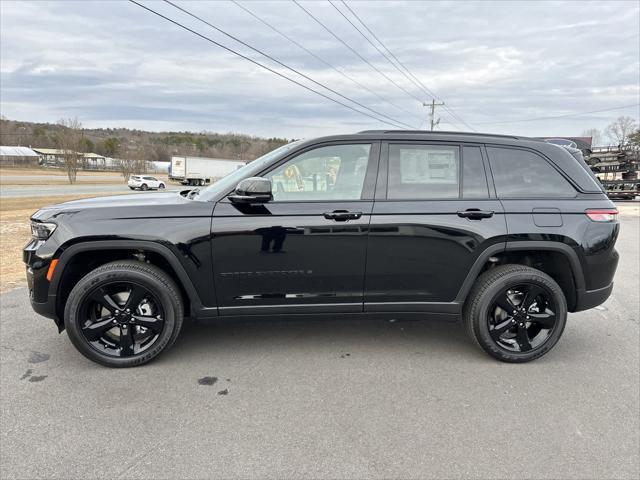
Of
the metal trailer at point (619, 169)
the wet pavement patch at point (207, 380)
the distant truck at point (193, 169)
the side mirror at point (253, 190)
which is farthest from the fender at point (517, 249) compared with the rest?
the distant truck at point (193, 169)

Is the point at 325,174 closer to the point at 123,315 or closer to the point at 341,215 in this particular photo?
the point at 341,215

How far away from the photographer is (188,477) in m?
2.22

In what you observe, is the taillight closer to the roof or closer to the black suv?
the black suv

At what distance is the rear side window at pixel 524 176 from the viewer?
3.56 m

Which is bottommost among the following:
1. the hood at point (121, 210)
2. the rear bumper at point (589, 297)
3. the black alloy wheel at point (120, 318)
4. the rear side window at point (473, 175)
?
the black alloy wheel at point (120, 318)

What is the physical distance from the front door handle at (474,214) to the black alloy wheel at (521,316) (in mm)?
643

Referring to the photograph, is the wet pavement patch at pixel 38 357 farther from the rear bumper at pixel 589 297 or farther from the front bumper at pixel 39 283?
the rear bumper at pixel 589 297

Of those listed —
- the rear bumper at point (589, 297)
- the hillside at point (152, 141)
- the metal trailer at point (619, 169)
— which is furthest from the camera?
the hillside at point (152, 141)

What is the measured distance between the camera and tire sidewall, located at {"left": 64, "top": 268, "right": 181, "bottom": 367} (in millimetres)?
3227

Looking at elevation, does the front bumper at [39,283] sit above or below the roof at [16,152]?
below

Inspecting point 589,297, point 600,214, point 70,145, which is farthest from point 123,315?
point 70,145

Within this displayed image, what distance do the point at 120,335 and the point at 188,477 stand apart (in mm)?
1538

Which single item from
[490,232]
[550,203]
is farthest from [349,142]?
[550,203]

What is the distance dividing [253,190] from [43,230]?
1646 millimetres
